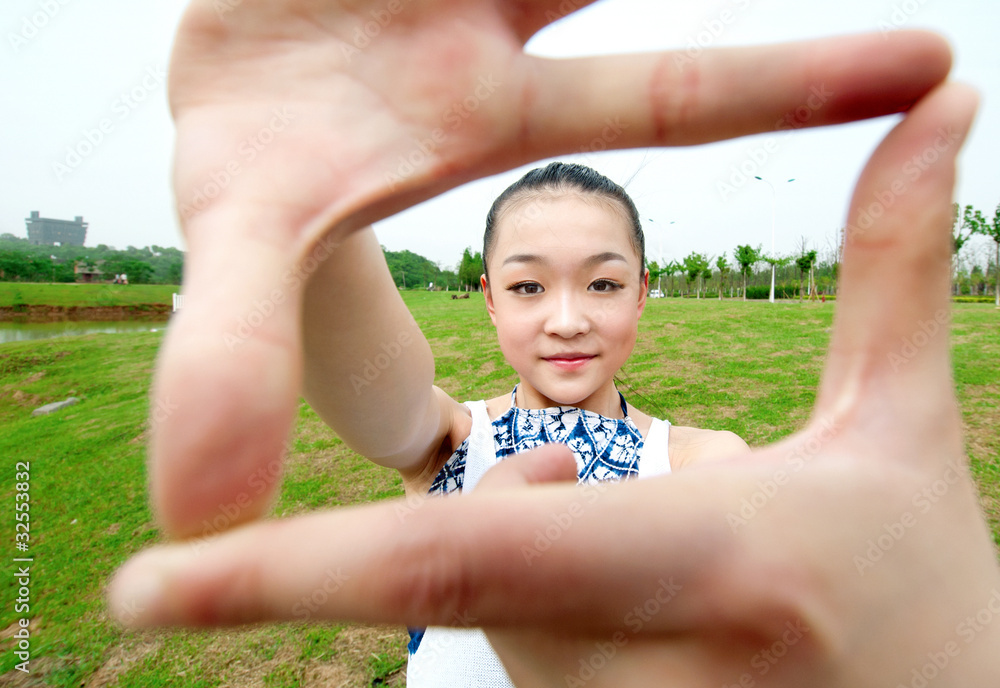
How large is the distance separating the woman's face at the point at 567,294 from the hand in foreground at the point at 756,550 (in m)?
0.55

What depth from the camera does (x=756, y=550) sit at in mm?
510

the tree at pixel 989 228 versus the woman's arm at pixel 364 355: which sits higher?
the tree at pixel 989 228

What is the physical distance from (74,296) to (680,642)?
4168 centimetres

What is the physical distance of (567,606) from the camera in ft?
1.57

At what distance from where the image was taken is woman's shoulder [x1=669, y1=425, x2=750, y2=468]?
121 cm

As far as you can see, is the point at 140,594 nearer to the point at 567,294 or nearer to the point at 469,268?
the point at 567,294

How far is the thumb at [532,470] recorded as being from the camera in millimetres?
514

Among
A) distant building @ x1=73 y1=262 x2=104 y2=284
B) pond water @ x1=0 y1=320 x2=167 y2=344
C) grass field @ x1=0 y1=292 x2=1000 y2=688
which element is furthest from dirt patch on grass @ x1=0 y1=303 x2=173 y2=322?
grass field @ x1=0 y1=292 x2=1000 y2=688

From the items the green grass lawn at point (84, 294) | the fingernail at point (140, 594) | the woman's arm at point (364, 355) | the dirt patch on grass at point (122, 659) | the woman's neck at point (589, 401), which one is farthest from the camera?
the green grass lawn at point (84, 294)

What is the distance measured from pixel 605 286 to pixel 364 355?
59 cm

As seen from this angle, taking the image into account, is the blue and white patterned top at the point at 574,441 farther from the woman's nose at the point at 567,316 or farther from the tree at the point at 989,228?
the tree at the point at 989,228

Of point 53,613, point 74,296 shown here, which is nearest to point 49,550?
point 53,613

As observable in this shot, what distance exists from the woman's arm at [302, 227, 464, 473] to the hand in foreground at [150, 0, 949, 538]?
6.3 inches

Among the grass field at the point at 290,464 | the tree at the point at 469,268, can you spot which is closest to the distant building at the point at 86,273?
the tree at the point at 469,268
